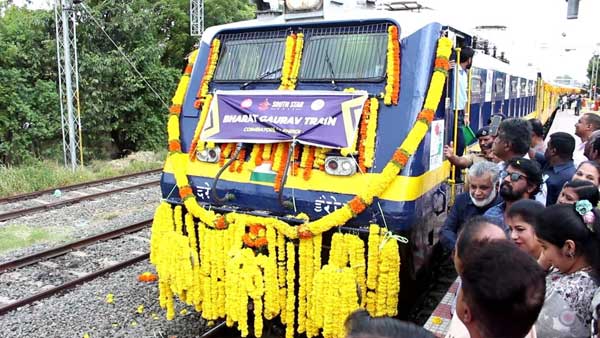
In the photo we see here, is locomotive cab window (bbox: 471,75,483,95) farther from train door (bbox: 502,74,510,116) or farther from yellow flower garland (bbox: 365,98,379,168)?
train door (bbox: 502,74,510,116)

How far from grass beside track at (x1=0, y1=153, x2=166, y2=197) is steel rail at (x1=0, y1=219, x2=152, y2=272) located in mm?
4732

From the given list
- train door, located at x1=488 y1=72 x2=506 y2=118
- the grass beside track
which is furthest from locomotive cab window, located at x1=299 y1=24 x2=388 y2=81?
the grass beside track

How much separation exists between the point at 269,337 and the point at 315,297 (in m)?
1.07

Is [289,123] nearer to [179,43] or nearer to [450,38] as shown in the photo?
[450,38]

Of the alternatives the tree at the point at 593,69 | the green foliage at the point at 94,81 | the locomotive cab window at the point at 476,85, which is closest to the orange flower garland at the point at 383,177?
the locomotive cab window at the point at 476,85

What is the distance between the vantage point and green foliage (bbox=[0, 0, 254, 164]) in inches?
616

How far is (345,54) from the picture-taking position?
4.60m

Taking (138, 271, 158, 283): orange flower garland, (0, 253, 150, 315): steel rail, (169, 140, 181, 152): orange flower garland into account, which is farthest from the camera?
(138, 271, 158, 283): orange flower garland

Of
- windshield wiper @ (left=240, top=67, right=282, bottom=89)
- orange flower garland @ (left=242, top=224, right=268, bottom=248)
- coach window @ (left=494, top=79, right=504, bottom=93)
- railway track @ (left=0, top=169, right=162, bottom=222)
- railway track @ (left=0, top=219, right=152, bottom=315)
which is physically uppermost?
windshield wiper @ (left=240, top=67, right=282, bottom=89)

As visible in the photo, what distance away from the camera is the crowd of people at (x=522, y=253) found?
5.98 feet

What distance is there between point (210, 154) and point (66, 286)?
276cm

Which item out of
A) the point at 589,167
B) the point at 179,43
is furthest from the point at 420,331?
the point at 179,43

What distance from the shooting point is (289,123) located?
14.1 feet

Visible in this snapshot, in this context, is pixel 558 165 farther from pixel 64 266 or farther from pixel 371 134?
pixel 64 266
